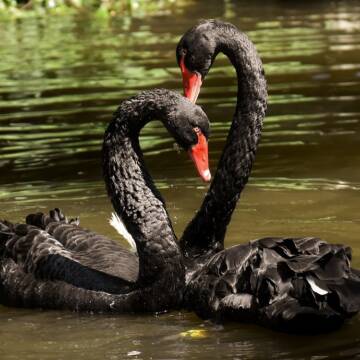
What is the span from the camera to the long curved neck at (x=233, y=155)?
616 centimetres

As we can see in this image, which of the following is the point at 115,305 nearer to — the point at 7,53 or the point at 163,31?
the point at 7,53

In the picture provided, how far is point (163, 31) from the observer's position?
16.6 metres

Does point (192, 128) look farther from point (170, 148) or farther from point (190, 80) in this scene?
point (170, 148)

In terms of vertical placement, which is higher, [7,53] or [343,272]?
[343,272]

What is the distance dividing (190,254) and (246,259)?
701 millimetres

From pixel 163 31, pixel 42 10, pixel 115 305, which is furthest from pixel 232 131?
pixel 42 10

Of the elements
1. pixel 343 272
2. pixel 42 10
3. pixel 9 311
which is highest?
pixel 343 272

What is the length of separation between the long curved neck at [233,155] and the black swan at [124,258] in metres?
0.34

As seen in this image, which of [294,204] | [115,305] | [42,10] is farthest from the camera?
[42,10]

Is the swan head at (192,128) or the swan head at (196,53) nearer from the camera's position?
the swan head at (192,128)

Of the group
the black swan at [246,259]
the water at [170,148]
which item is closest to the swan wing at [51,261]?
the water at [170,148]

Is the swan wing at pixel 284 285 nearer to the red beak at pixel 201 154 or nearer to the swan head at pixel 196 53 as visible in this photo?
the red beak at pixel 201 154

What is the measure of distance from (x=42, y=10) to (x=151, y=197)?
1421cm

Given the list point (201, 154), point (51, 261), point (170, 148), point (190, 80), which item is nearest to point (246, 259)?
point (201, 154)
